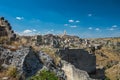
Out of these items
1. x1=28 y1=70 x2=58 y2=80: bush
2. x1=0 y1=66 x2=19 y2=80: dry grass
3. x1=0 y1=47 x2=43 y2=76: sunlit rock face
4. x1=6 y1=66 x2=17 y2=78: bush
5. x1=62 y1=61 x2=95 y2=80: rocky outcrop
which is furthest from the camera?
x1=62 y1=61 x2=95 y2=80: rocky outcrop

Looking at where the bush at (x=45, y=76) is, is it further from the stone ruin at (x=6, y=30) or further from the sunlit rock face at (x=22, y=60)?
the stone ruin at (x=6, y=30)

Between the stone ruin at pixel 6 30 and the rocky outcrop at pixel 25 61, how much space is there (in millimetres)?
3599

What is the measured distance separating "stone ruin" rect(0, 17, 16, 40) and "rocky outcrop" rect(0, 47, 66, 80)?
142 inches

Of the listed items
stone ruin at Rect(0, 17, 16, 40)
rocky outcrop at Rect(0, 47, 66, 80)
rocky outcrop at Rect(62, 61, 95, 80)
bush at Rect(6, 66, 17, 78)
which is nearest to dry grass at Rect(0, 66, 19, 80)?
bush at Rect(6, 66, 17, 78)

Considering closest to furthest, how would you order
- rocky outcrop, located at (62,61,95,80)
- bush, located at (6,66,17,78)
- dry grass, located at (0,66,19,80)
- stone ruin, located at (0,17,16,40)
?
dry grass, located at (0,66,19,80), bush, located at (6,66,17,78), rocky outcrop, located at (62,61,95,80), stone ruin, located at (0,17,16,40)

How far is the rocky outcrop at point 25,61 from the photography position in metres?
19.2

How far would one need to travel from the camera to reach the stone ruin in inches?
960

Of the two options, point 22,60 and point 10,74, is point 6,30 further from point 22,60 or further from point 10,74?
point 10,74

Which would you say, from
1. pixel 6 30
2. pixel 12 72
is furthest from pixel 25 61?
pixel 6 30

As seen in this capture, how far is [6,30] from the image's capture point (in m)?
25.5

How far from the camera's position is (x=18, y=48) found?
21250 mm

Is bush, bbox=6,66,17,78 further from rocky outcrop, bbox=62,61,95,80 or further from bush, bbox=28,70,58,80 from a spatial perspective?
rocky outcrop, bbox=62,61,95,80

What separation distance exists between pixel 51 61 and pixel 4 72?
423 cm

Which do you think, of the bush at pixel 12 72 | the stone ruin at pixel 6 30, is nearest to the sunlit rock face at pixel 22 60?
the bush at pixel 12 72
